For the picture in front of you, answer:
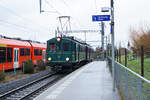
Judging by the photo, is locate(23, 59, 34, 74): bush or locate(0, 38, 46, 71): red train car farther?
locate(23, 59, 34, 74): bush

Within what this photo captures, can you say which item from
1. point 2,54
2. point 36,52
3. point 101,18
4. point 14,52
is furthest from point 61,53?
point 101,18

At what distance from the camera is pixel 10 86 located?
11445 mm

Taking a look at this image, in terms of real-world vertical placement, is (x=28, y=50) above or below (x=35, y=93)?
above

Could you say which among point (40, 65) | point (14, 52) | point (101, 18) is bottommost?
point (40, 65)

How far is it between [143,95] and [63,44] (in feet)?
49.1

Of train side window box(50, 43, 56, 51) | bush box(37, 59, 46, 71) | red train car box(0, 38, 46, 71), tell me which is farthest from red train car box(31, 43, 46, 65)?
train side window box(50, 43, 56, 51)

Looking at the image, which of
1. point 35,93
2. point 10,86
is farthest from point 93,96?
point 10,86

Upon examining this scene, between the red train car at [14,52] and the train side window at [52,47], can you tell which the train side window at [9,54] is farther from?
the train side window at [52,47]

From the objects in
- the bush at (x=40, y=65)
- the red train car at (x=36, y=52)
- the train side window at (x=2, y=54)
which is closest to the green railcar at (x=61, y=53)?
the bush at (x=40, y=65)

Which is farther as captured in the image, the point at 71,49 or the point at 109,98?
the point at 71,49

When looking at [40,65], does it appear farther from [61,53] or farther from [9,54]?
[9,54]

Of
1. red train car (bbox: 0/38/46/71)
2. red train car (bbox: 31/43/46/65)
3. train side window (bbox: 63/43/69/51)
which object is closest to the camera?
red train car (bbox: 0/38/46/71)

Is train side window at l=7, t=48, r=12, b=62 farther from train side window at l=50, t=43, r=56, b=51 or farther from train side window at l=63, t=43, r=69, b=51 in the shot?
train side window at l=63, t=43, r=69, b=51

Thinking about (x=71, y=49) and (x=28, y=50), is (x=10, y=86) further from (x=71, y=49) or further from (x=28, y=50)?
(x=28, y=50)
